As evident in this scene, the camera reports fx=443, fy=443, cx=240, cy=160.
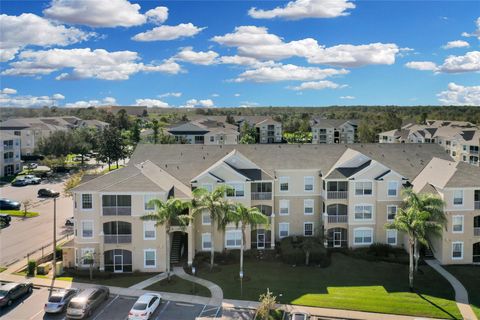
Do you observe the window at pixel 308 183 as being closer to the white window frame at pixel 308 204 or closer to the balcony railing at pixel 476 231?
the white window frame at pixel 308 204

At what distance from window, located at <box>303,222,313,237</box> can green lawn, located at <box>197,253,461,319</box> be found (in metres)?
5.57

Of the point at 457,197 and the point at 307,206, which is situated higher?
the point at 457,197

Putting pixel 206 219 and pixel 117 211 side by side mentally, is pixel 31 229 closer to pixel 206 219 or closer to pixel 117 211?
pixel 117 211

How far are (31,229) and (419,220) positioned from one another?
42.3 meters

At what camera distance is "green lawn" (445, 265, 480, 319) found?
113 feet

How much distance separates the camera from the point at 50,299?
106 feet

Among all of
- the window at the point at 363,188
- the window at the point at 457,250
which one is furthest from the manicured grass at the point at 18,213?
the window at the point at 457,250

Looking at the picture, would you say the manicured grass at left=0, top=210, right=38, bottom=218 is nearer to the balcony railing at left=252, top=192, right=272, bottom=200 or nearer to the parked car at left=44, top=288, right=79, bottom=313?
the parked car at left=44, top=288, right=79, bottom=313

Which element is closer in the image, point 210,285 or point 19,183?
point 210,285

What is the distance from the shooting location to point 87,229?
132 feet

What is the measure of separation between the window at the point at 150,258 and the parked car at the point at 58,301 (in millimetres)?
7647

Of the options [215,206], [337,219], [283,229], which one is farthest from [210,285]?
[337,219]

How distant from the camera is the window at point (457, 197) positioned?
4250 cm

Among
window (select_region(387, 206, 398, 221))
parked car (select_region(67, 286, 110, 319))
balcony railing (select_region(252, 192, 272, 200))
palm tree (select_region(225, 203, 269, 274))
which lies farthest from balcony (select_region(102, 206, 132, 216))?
window (select_region(387, 206, 398, 221))
